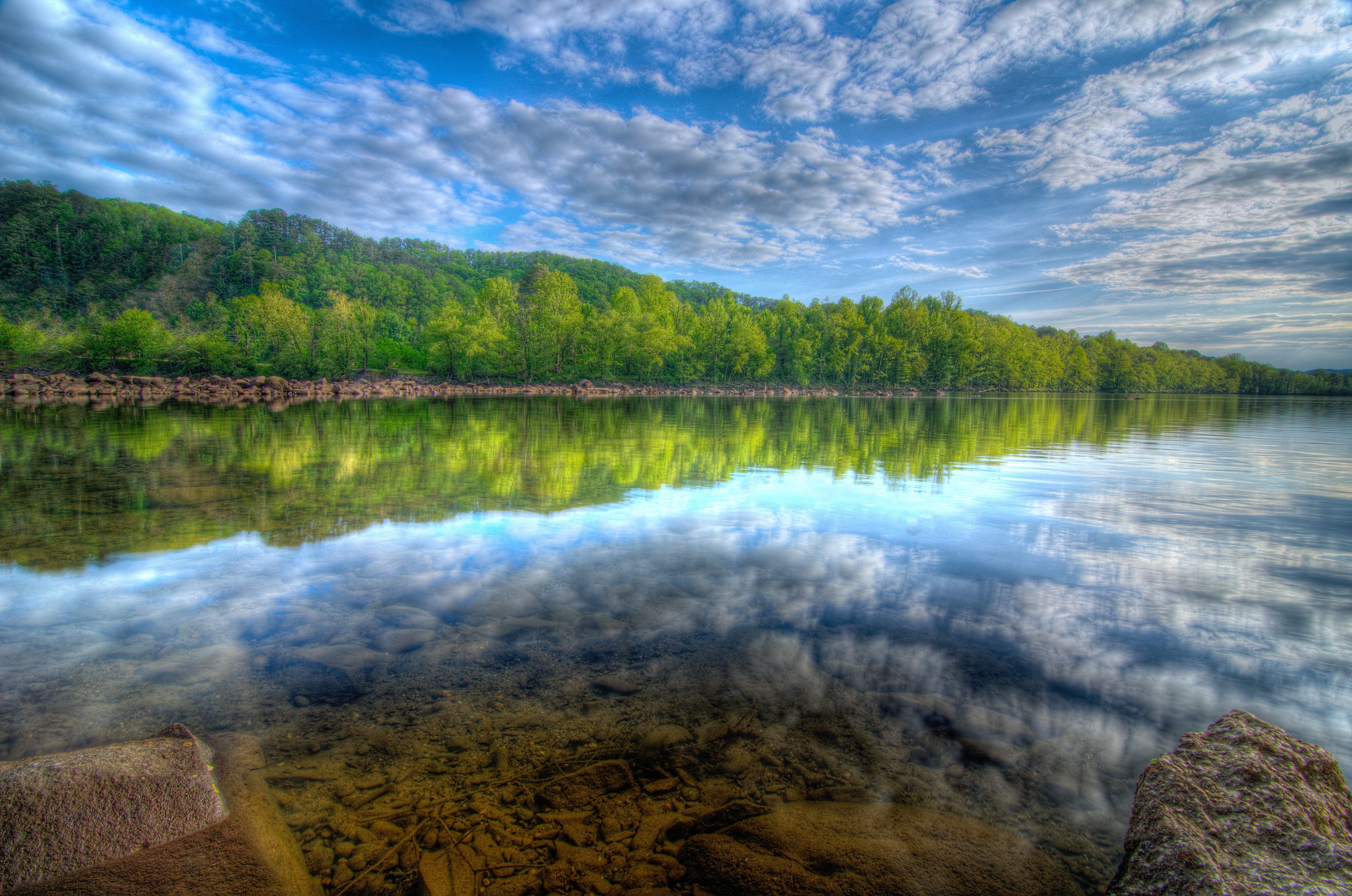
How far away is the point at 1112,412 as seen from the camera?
47.2 meters

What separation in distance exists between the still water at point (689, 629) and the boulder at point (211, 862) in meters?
0.14

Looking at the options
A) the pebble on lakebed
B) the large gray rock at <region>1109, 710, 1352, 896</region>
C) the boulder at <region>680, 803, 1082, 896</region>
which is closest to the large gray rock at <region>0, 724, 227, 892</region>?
the pebble on lakebed

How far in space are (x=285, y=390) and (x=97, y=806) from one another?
66950mm

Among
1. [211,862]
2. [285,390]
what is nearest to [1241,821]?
[211,862]

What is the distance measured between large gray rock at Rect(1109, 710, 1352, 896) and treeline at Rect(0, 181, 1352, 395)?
85.2 meters

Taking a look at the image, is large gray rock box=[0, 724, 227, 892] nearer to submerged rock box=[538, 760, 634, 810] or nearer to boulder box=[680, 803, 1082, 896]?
submerged rock box=[538, 760, 634, 810]

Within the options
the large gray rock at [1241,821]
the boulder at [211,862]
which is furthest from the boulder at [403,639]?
the large gray rock at [1241,821]

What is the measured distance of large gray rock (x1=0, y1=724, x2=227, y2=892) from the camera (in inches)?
94.8

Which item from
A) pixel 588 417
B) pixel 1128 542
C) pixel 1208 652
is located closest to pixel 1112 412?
pixel 588 417

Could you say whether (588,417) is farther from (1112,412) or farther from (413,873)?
(1112,412)

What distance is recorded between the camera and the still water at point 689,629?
11.0 ft

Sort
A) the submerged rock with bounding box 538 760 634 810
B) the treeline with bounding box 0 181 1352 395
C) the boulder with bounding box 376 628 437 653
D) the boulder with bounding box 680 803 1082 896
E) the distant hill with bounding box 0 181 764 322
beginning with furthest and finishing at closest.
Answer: the distant hill with bounding box 0 181 764 322 → the treeline with bounding box 0 181 1352 395 → the boulder with bounding box 376 628 437 653 → the submerged rock with bounding box 538 760 634 810 → the boulder with bounding box 680 803 1082 896

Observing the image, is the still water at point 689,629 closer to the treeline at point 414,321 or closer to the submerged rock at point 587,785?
the submerged rock at point 587,785

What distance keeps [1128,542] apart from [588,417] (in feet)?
83.0
